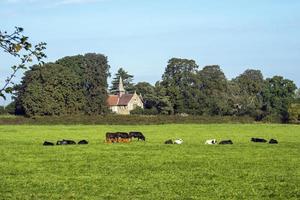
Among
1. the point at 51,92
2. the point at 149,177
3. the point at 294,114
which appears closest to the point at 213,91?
the point at 294,114

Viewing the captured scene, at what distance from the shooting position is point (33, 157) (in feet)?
87.7

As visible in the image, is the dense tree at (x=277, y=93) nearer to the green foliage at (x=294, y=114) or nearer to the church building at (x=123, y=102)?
the green foliage at (x=294, y=114)

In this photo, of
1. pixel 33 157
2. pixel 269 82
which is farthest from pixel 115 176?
pixel 269 82

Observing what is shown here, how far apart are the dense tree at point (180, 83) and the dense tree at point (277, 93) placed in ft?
58.2

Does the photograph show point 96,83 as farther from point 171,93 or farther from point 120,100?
point 120,100

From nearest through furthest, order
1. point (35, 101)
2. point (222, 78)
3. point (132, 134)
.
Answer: point (132, 134) → point (35, 101) → point (222, 78)

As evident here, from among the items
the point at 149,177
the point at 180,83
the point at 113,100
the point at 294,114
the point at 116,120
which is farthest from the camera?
the point at 113,100

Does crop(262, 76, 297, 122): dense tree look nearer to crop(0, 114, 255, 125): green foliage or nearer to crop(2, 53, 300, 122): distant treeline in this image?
crop(2, 53, 300, 122): distant treeline

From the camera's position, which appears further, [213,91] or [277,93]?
[277,93]

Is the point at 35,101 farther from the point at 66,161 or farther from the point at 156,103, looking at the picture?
the point at 66,161

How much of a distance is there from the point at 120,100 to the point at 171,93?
124 ft

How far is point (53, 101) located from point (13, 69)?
342ft

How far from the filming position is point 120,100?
15475cm

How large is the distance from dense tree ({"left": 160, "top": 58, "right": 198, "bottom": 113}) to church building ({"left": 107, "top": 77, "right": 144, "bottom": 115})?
61.3 feet
